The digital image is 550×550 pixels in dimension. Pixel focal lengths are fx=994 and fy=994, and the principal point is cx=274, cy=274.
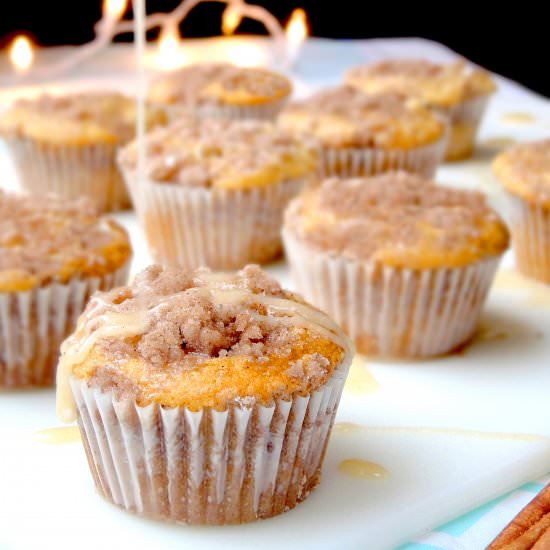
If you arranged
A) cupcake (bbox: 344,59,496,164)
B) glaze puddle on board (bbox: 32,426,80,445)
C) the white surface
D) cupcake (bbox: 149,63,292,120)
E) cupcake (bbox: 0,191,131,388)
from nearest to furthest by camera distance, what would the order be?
the white surface < glaze puddle on board (bbox: 32,426,80,445) < cupcake (bbox: 0,191,131,388) < cupcake (bbox: 149,63,292,120) < cupcake (bbox: 344,59,496,164)

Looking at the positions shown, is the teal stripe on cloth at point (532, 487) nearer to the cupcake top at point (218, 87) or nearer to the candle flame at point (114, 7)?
the cupcake top at point (218, 87)

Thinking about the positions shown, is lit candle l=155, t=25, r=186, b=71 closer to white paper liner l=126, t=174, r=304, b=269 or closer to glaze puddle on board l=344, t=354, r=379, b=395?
white paper liner l=126, t=174, r=304, b=269

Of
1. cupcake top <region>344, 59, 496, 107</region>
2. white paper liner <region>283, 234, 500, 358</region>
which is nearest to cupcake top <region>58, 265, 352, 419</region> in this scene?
white paper liner <region>283, 234, 500, 358</region>

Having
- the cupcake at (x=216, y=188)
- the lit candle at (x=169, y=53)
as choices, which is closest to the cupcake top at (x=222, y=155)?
the cupcake at (x=216, y=188)

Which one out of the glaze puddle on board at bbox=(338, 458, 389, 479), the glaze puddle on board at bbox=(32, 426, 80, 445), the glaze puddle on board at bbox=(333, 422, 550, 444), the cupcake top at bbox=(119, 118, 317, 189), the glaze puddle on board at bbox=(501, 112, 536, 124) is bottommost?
the glaze puddle on board at bbox=(501, 112, 536, 124)

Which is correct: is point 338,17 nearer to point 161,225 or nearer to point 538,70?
point 538,70

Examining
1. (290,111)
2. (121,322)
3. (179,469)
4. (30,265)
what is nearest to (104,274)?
(30,265)

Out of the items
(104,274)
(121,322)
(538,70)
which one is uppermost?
(121,322)
